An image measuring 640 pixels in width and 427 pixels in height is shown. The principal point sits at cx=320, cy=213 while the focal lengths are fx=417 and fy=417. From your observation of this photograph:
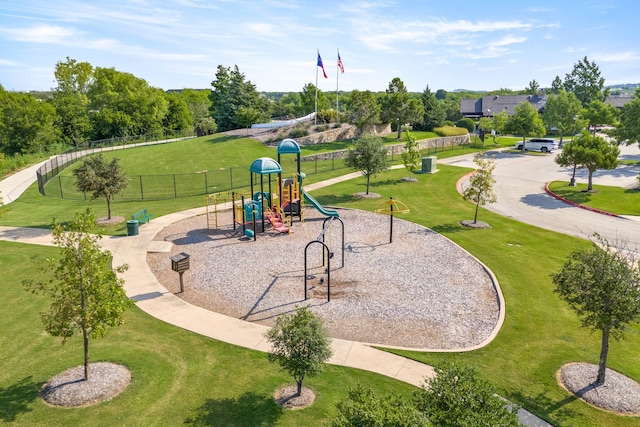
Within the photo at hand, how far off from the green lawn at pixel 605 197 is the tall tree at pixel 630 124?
15.6 meters

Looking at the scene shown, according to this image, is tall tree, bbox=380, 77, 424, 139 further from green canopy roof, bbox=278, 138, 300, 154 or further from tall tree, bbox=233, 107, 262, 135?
green canopy roof, bbox=278, 138, 300, 154

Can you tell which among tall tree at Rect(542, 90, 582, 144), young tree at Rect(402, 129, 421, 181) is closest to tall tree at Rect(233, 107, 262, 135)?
young tree at Rect(402, 129, 421, 181)

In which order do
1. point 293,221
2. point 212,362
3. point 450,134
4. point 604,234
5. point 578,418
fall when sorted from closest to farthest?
point 578,418, point 212,362, point 604,234, point 293,221, point 450,134

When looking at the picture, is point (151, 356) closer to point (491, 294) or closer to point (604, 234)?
point (491, 294)

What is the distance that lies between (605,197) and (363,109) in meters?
34.0

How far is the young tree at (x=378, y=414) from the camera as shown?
6.38 m

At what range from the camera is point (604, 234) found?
985 inches

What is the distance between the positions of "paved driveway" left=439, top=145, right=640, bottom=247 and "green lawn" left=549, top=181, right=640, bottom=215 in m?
1.52

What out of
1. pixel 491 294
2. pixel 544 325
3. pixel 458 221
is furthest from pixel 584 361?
pixel 458 221

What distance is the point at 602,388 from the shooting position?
36.4ft

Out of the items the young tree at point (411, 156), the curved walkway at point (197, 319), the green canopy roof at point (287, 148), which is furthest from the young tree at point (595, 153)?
the curved walkway at point (197, 319)

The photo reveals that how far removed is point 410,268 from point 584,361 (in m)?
8.00

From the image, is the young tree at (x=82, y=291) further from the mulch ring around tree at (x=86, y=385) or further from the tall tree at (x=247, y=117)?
the tall tree at (x=247, y=117)

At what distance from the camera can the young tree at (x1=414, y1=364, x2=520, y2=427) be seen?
681cm
